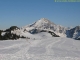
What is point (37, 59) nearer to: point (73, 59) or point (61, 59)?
point (61, 59)

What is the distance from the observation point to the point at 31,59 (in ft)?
89.3

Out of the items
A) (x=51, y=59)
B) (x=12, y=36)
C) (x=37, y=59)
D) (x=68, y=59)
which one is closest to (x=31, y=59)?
(x=37, y=59)

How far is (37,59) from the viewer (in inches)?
1070

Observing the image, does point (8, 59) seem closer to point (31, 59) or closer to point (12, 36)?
point (31, 59)

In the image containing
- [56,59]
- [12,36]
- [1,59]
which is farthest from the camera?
[12,36]

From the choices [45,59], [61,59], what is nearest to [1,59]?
[45,59]

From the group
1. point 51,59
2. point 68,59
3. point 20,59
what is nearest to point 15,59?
point 20,59

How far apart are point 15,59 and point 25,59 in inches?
51.3

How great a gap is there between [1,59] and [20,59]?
2.32m

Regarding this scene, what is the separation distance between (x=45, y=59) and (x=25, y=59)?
2513 millimetres

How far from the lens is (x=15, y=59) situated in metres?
26.5

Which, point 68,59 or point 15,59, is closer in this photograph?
point 15,59

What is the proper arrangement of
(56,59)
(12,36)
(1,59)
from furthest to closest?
A: 1. (12,36)
2. (56,59)
3. (1,59)

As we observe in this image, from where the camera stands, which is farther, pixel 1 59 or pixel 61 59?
pixel 61 59
